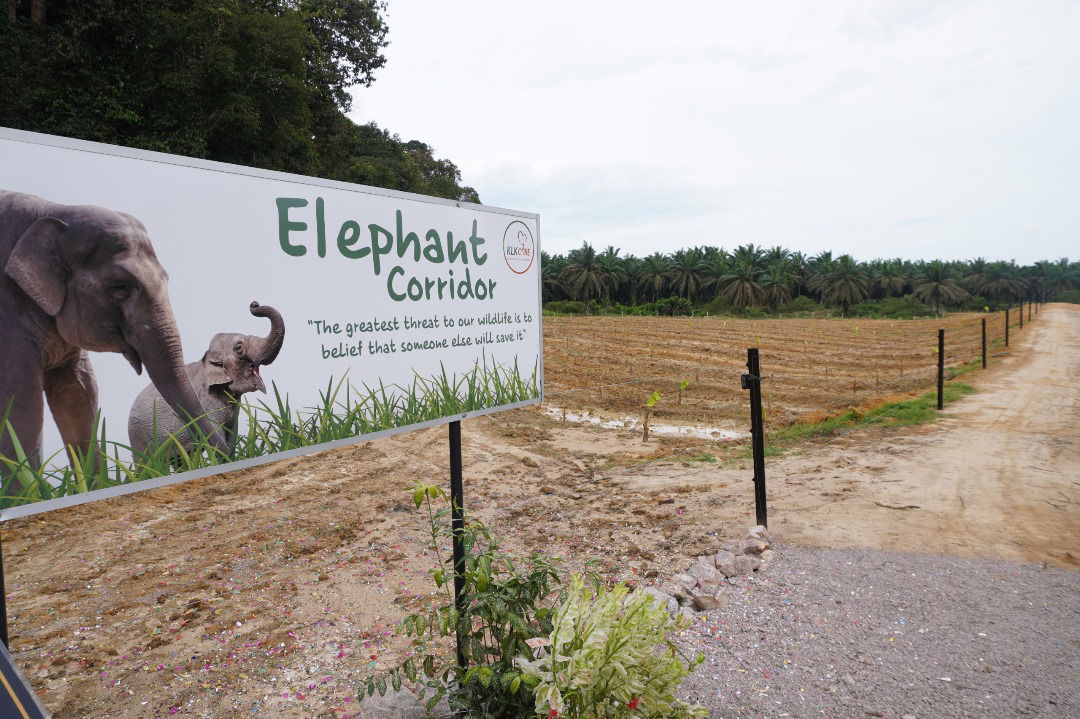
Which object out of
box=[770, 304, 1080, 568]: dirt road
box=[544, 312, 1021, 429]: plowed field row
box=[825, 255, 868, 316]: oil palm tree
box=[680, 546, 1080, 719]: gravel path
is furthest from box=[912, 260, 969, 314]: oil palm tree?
box=[680, 546, 1080, 719]: gravel path

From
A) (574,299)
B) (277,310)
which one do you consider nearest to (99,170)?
(277,310)

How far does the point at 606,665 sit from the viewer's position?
2.24 m

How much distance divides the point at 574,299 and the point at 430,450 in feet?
197

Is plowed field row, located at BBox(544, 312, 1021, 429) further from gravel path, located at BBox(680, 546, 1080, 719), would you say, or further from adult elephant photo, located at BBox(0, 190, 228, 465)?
adult elephant photo, located at BBox(0, 190, 228, 465)

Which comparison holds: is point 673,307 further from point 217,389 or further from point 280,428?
point 217,389

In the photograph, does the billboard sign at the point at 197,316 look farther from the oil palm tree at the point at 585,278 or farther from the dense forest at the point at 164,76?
the oil palm tree at the point at 585,278

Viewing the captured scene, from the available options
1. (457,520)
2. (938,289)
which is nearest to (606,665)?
(457,520)

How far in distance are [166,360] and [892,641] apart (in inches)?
160

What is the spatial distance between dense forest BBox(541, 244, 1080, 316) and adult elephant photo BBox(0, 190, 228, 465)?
59041 millimetres

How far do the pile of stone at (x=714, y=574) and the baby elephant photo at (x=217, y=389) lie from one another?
8.46 ft

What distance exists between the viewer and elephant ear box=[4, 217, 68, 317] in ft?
6.30

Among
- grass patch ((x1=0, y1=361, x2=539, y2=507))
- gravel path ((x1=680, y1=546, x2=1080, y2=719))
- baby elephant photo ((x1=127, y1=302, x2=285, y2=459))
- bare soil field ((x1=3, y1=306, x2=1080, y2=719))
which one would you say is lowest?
bare soil field ((x1=3, y1=306, x2=1080, y2=719))

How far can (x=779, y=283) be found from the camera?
6975cm

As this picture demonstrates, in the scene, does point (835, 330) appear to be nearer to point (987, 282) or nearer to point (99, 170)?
point (99, 170)
